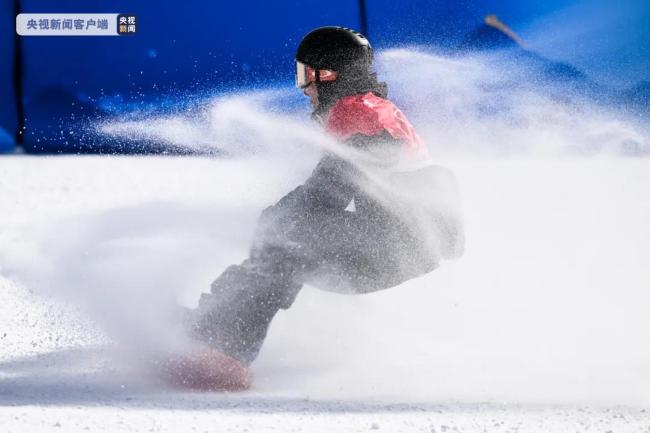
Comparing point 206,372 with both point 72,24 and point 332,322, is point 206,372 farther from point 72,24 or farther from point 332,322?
point 72,24

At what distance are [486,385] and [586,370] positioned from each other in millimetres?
367

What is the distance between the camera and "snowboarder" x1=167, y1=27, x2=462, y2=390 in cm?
280

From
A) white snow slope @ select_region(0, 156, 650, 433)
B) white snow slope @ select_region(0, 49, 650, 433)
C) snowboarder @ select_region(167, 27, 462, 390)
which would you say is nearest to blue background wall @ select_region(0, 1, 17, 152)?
white snow slope @ select_region(0, 49, 650, 433)

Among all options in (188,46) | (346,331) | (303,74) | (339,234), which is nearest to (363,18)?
(188,46)

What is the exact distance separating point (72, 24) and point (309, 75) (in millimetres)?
4774

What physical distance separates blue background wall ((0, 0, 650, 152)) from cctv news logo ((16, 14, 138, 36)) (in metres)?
0.04

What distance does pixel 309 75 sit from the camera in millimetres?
3143

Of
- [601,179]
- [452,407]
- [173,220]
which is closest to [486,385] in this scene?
[452,407]

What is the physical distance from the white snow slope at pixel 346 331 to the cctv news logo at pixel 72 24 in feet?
10.0

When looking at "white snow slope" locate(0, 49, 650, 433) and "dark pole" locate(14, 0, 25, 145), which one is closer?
"white snow slope" locate(0, 49, 650, 433)

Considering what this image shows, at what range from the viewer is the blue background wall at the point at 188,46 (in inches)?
281

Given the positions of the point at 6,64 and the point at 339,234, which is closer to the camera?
the point at 339,234

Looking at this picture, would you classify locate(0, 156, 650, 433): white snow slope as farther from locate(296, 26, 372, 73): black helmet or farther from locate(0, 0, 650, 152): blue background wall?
locate(0, 0, 650, 152): blue background wall

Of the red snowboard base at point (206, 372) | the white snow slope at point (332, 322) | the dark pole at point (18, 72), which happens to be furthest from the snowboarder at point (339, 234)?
the dark pole at point (18, 72)
